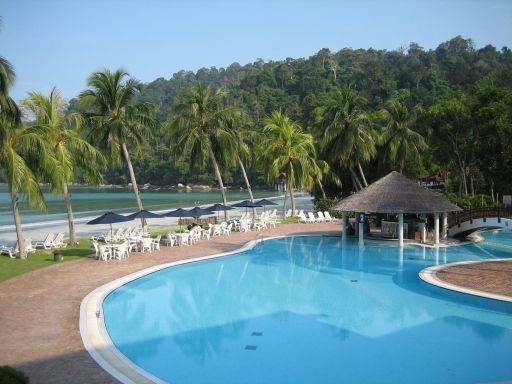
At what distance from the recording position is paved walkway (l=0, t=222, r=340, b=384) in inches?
322

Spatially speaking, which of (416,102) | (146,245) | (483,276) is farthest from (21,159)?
(416,102)

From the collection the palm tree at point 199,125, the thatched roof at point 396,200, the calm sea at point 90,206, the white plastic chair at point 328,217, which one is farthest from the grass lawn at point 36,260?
the white plastic chair at point 328,217

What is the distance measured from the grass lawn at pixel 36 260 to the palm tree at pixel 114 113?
6144 mm

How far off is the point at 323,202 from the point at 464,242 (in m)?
15.1

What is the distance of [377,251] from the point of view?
21.9 meters

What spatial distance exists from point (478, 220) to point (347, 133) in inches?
536

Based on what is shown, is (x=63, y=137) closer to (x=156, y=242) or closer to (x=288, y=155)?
(x=156, y=242)

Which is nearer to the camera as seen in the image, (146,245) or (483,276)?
(483,276)

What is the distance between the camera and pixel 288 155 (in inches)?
1346

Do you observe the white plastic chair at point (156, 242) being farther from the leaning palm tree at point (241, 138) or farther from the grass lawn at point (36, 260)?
the leaning palm tree at point (241, 138)

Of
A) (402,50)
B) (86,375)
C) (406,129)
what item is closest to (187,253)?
(86,375)

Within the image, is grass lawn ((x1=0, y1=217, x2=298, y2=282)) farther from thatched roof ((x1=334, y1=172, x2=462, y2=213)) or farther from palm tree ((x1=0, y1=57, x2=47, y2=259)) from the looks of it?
thatched roof ((x1=334, y1=172, x2=462, y2=213))

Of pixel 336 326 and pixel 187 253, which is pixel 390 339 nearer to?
pixel 336 326

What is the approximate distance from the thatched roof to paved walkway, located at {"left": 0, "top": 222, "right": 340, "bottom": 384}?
25.8 feet
